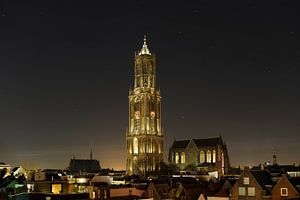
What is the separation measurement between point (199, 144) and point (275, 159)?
2959cm

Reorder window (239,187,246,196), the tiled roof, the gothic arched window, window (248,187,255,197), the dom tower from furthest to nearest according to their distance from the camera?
the tiled roof → the gothic arched window → the dom tower → window (239,187,246,196) → window (248,187,255,197)

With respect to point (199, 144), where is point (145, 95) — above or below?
above

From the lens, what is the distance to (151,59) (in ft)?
Answer: 623

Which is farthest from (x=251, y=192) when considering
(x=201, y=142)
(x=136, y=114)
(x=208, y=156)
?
(x=201, y=142)

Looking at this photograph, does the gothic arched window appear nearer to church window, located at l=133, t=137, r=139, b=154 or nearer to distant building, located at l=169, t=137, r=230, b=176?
distant building, located at l=169, t=137, r=230, b=176

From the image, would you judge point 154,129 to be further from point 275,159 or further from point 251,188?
point 251,188

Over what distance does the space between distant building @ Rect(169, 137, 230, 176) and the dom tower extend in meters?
12.7

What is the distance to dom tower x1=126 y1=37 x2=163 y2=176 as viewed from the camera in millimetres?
174625

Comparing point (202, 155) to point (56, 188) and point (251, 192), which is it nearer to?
point (56, 188)

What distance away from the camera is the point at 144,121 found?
A: 587 feet

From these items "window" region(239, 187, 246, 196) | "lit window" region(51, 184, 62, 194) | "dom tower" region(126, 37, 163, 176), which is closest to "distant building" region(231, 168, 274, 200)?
"window" region(239, 187, 246, 196)

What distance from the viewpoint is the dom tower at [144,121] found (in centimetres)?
17462

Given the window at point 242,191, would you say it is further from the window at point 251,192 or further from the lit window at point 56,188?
the lit window at point 56,188

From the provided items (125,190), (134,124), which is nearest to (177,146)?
(134,124)
